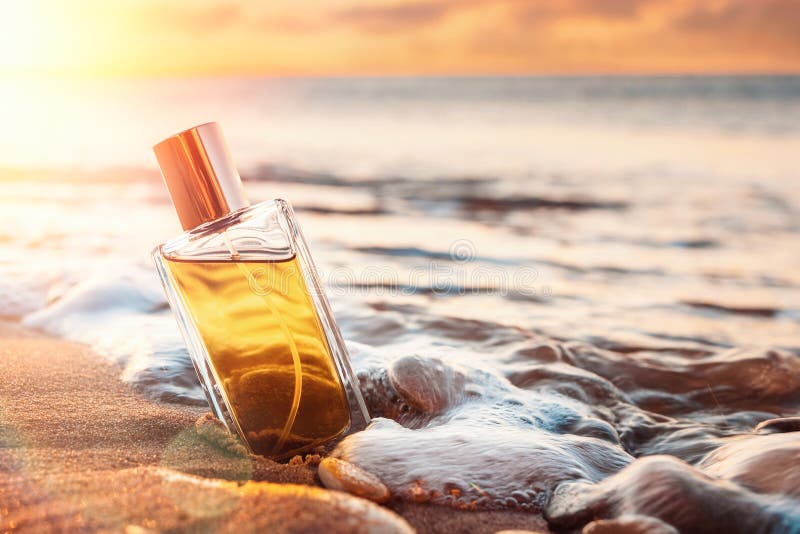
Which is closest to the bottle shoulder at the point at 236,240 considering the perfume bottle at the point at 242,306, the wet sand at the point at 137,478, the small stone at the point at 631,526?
the perfume bottle at the point at 242,306

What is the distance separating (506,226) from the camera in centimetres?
482

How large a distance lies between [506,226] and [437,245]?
680mm

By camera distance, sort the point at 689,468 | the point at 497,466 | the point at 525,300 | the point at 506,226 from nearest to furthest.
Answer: the point at 689,468
the point at 497,466
the point at 525,300
the point at 506,226

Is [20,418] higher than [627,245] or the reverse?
higher

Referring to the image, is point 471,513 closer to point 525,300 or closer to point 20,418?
A: point 20,418

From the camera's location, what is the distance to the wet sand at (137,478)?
1.16 m

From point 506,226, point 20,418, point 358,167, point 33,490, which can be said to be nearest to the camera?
point 33,490

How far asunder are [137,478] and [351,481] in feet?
1.26

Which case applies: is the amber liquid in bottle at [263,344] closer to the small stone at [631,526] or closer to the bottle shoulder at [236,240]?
the bottle shoulder at [236,240]

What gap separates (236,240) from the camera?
5.27ft

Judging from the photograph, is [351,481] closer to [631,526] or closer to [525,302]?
[631,526]

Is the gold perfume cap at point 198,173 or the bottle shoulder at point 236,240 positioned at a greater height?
the gold perfume cap at point 198,173

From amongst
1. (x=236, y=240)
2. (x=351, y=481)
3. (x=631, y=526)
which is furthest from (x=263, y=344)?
(x=631, y=526)

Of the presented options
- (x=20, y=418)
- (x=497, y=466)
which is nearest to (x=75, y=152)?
(x=20, y=418)
